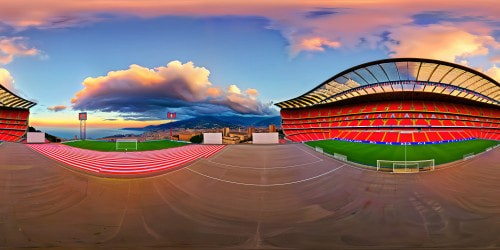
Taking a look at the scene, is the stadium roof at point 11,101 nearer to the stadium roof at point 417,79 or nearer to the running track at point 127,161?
the running track at point 127,161

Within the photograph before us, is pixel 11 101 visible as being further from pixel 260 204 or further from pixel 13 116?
pixel 260 204

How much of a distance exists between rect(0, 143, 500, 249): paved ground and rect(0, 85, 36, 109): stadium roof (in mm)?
33944

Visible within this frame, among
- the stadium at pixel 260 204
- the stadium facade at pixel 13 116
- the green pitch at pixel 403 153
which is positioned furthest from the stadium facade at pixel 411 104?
the stadium facade at pixel 13 116

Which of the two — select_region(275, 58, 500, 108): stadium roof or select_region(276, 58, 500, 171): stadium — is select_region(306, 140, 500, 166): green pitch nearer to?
select_region(276, 58, 500, 171): stadium

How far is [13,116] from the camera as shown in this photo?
107 feet

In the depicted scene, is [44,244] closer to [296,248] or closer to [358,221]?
[296,248]

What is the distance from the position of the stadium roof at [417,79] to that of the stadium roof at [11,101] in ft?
133

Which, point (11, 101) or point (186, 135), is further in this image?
point (11, 101)

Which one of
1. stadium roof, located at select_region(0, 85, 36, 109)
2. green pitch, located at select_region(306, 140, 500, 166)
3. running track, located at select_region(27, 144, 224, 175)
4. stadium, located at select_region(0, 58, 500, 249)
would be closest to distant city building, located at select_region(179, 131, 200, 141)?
running track, located at select_region(27, 144, 224, 175)

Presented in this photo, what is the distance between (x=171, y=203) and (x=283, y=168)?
3818 mm

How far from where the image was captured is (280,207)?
5121 millimetres

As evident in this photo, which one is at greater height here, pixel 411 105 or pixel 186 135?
pixel 411 105

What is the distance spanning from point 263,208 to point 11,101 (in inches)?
1730

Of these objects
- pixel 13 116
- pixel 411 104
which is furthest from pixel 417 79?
pixel 13 116
